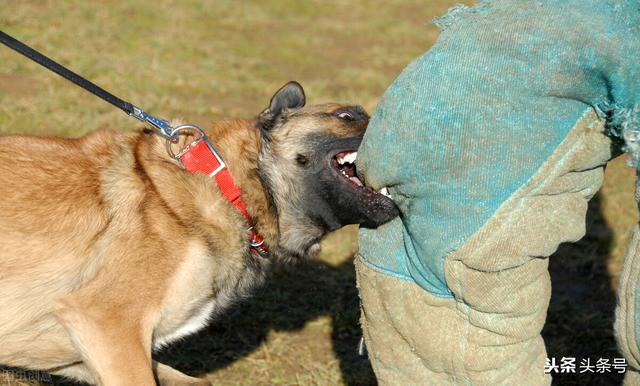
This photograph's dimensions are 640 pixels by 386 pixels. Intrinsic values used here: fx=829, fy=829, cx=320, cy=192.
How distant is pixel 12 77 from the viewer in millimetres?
8148

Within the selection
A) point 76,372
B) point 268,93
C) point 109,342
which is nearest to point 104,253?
point 109,342

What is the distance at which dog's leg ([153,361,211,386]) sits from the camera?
3.83 meters

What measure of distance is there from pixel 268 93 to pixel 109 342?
5.94 metres

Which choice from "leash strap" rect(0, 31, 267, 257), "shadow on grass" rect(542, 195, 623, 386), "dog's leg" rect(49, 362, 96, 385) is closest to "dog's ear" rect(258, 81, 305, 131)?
"leash strap" rect(0, 31, 267, 257)

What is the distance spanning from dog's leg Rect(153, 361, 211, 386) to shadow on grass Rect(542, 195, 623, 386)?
198 cm

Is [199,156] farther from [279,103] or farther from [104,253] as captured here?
[104,253]

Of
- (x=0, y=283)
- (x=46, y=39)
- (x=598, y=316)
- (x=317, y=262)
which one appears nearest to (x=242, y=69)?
(x=46, y=39)

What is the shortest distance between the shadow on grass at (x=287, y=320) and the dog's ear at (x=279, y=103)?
0.91 meters

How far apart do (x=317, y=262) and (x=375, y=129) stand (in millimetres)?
2659

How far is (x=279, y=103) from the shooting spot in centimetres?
389

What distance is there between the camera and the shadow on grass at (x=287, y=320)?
452cm

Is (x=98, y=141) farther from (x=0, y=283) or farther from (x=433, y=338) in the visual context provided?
(x=433, y=338)

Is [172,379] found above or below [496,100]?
below

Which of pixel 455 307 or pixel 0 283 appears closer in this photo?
pixel 455 307
